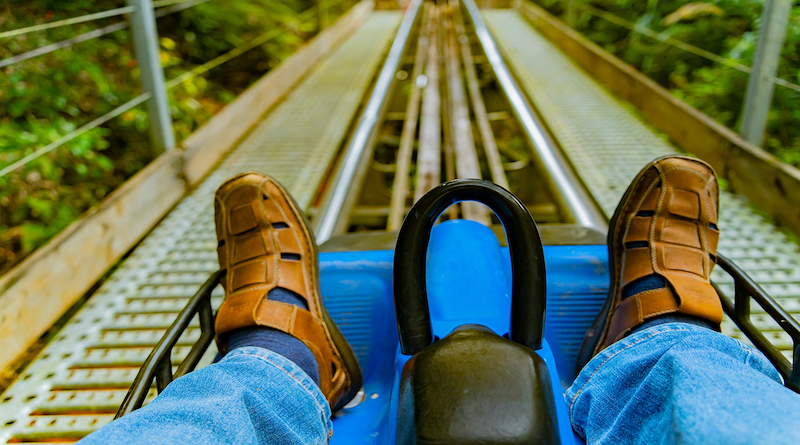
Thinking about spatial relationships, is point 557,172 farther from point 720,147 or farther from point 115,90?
point 115,90

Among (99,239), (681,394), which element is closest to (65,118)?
(99,239)

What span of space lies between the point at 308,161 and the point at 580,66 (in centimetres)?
284

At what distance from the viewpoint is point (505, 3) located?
1055cm

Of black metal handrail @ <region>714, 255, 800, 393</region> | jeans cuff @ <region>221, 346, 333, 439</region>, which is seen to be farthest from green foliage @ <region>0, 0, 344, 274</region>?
black metal handrail @ <region>714, 255, 800, 393</region>

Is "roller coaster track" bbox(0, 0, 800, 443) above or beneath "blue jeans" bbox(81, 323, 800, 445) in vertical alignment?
beneath

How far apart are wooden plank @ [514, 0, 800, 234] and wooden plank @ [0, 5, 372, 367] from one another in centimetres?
215

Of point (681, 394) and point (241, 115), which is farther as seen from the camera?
point (241, 115)

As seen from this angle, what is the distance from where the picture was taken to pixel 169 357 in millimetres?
891

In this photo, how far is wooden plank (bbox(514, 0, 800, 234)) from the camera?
181 cm

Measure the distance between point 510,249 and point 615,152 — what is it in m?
2.03

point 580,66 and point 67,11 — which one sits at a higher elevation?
point 67,11

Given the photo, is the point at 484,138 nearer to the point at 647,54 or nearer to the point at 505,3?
the point at 647,54

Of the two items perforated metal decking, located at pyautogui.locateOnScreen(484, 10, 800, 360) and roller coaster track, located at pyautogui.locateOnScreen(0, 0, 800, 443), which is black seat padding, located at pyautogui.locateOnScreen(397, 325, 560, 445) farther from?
perforated metal decking, located at pyautogui.locateOnScreen(484, 10, 800, 360)

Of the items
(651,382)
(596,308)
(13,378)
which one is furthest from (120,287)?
(651,382)
